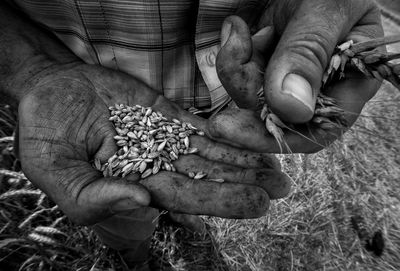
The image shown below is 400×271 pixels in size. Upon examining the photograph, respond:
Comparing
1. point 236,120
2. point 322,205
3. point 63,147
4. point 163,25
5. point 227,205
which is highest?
point 163,25

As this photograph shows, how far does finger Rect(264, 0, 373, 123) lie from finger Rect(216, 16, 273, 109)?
0.16m

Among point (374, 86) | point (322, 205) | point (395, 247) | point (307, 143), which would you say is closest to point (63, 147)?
point (307, 143)

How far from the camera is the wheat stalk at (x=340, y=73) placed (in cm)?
137

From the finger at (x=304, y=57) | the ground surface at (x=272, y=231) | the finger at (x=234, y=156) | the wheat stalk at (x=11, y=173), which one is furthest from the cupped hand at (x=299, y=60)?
the wheat stalk at (x=11, y=173)

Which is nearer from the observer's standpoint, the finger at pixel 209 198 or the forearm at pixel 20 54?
the finger at pixel 209 198

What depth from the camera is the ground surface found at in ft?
8.10

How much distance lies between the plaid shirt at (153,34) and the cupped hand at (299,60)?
0.19 metres

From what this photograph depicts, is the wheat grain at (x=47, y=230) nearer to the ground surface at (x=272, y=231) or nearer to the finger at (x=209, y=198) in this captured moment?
the ground surface at (x=272, y=231)

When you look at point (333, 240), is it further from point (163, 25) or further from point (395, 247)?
point (163, 25)

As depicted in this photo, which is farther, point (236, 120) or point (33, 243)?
point (33, 243)

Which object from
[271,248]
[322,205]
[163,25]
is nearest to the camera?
[163,25]

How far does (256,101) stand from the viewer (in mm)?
1724

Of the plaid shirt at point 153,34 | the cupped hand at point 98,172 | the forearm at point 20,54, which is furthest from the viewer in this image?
the forearm at point 20,54

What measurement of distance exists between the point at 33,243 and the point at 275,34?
1918mm
